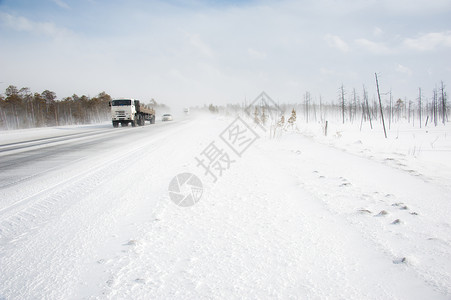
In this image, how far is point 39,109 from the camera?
173ft

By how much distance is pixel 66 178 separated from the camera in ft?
14.3

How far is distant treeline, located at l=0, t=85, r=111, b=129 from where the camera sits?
164 feet

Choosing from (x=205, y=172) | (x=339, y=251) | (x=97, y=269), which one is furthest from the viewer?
(x=205, y=172)

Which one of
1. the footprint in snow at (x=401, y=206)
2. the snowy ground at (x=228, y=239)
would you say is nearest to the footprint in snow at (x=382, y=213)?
the snowy ground at (x=228, y=239)

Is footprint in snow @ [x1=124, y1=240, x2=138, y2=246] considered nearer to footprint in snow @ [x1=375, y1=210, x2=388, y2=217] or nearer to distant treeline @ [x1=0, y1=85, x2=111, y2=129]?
footprint in snow @ [x1=375, y1=210, x2=388, y2=217]

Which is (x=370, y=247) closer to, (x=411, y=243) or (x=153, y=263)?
(x=411, y=243)

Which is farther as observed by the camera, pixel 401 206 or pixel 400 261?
pixel 401 206

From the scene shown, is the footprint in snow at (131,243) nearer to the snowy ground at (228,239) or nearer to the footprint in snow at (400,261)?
the snowy ground at (228,239)

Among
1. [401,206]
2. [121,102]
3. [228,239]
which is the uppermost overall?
[121,102]

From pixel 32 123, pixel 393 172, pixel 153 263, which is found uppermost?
pixel 32 123

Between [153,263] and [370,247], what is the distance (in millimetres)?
1792

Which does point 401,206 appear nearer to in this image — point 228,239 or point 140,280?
point 228,239

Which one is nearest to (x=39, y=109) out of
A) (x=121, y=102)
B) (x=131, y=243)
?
(x=121, y=102)

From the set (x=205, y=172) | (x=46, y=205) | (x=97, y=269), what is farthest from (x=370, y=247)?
(x=46, y=205)
